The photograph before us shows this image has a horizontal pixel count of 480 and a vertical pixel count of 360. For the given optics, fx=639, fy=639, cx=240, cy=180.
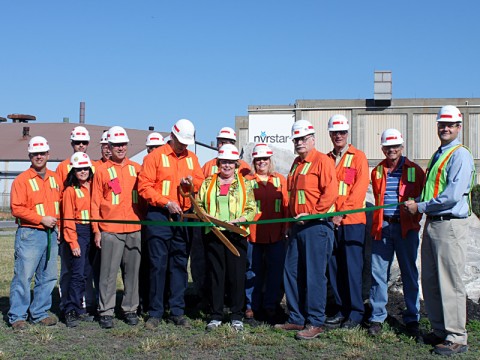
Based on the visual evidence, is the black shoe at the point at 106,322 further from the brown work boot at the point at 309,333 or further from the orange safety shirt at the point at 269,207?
the brown work boot at the point at 309,333

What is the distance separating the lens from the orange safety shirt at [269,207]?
303 inches

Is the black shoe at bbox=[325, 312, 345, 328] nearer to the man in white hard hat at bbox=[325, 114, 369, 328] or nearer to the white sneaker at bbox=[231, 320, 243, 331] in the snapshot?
the man in white hard hat at bbox=[325, 114, 369, 328]

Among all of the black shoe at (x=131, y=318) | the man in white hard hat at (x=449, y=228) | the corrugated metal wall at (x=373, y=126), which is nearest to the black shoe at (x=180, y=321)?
the black shoe at (x=131, y=318)

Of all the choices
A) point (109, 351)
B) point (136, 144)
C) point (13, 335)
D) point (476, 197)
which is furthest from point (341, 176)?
point (136, 144)

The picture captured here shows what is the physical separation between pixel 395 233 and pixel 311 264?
3.15 feet

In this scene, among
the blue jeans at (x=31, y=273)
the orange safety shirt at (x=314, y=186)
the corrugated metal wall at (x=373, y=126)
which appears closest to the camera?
the orange safety shirt at (x=314, y=186)

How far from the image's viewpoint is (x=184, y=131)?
288 inches

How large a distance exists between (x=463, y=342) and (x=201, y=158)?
44823 mm

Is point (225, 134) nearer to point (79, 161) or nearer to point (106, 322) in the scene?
point (79, 161)

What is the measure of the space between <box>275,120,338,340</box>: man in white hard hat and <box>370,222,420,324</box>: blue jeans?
1.78 feet

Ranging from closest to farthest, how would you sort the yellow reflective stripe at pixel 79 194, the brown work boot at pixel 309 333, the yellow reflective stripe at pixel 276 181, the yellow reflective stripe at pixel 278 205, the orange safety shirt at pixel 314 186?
1. the brown work boot at pixel 309 333
2. the orange safety shirt at pixel 314 186
3. the yellow reflective stripe at pixel 79 194
4. the yellow reflective stripe at pixel 278 205
5. the yellow reflective stripe at pixel 276 181

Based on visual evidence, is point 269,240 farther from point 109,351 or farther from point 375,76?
point 375,76

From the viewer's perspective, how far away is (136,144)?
4478 centimetres

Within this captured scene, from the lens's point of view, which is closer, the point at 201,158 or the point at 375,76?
the point at 375,76
